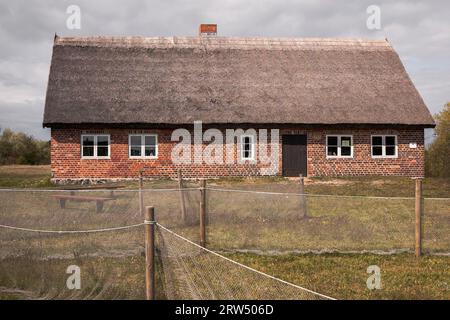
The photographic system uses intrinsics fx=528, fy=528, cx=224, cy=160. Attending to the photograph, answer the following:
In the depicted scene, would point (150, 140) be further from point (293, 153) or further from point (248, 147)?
point (293, 153)

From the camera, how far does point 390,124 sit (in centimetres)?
2369

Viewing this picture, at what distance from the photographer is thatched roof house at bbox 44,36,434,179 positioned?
2291 centimetres

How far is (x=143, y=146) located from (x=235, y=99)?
185 inches

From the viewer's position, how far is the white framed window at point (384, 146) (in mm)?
24297

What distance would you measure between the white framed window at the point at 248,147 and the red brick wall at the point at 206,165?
0.35 m

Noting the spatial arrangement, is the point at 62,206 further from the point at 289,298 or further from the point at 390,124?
the point at 390,124

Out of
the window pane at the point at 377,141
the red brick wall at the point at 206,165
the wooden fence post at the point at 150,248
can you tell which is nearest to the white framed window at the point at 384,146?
the window pane at the point at 377,141

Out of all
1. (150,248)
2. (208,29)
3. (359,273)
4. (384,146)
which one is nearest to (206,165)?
(384,146)

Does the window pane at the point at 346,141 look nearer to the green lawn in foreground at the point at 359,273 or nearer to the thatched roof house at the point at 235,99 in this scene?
the thatched roof house at the point at 235,99

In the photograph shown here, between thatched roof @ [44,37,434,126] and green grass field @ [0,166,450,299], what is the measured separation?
12.8m

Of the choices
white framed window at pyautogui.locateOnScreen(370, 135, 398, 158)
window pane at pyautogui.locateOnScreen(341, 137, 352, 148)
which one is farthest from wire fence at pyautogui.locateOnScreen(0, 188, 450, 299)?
white framed window at pyautogui.locateOnScreen(370, 135, 398, 158)

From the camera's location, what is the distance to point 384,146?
79.9 feet

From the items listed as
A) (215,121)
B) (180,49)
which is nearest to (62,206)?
(215,121)

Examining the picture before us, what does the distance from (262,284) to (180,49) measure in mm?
22415
